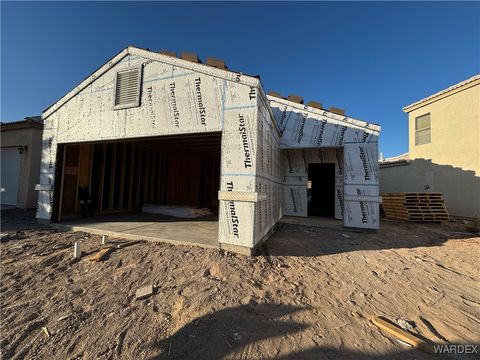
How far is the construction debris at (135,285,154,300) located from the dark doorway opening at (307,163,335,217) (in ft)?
33.3

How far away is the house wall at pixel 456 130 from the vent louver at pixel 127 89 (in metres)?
15.0

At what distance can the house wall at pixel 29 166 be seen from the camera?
10.5m

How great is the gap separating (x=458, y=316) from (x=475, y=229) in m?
7.63

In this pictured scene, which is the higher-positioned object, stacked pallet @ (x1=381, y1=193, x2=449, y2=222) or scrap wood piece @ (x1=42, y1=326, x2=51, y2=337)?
stacked pallet @ (x1=381, y1=193, x2=449, y2=222)

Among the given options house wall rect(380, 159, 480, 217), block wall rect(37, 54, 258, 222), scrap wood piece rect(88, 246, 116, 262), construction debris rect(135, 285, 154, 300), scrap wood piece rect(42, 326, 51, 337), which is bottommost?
scrap wood piece rect(42, 326, 51, 337)

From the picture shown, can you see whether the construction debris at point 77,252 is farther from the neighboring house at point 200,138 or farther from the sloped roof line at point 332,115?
the sloped roof line at point 332,115

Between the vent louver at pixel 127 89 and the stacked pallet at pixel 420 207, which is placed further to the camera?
the stacked pallet at pixel 420 207

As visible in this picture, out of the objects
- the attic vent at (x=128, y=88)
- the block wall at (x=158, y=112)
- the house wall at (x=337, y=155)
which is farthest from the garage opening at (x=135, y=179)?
the house wall at (x=337, y=155)

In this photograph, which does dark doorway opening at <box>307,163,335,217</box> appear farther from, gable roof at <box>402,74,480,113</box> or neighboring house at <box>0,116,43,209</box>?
neighboring house at <box>0,116,43,209</box>

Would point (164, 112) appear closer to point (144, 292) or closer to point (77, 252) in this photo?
point (77, 252)

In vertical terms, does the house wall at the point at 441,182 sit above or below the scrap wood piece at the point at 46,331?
above

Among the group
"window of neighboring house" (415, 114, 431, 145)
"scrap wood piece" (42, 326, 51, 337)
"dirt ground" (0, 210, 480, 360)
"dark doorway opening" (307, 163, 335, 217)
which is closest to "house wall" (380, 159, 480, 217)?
"window of neighboring house" (415, 114, 431, 145)

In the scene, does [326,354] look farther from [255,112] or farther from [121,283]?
[255,112]

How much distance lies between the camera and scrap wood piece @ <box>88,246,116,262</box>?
4.56 metres
